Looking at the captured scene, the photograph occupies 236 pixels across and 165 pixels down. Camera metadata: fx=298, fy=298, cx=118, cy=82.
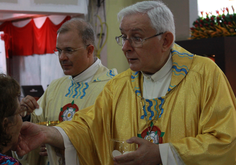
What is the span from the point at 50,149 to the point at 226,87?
1.24 m

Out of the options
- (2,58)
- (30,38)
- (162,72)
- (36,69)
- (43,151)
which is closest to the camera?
(162,72)

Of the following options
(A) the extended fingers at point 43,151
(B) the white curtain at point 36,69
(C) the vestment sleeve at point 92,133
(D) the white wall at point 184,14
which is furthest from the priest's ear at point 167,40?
(B) the white curtain at point 36,69

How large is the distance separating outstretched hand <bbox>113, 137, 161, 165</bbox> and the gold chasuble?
122 millimetres

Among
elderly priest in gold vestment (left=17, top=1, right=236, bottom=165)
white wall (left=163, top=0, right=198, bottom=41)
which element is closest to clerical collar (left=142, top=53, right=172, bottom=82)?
elderly priest in gold vestment (left=17, top=1, right=236, bottom=165)

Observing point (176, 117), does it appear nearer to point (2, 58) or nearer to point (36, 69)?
point (2, 58)

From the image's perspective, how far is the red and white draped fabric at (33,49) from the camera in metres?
9.00

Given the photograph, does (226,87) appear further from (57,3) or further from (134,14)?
(57,3)

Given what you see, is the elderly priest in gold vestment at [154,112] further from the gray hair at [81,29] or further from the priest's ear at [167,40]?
the gray hair at [81,29]

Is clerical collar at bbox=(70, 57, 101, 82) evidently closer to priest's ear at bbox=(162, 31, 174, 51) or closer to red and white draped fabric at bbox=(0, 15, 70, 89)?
priest's ear at bbox=(162, 31, 174, 51)

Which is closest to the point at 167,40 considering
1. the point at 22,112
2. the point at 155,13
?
the point at 155,13

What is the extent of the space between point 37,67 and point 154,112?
27.6 ft

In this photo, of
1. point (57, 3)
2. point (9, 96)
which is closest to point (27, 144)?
point (9, 96)

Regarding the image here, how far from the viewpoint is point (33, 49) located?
32.3 feet

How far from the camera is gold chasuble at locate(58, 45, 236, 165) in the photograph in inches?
69.4
